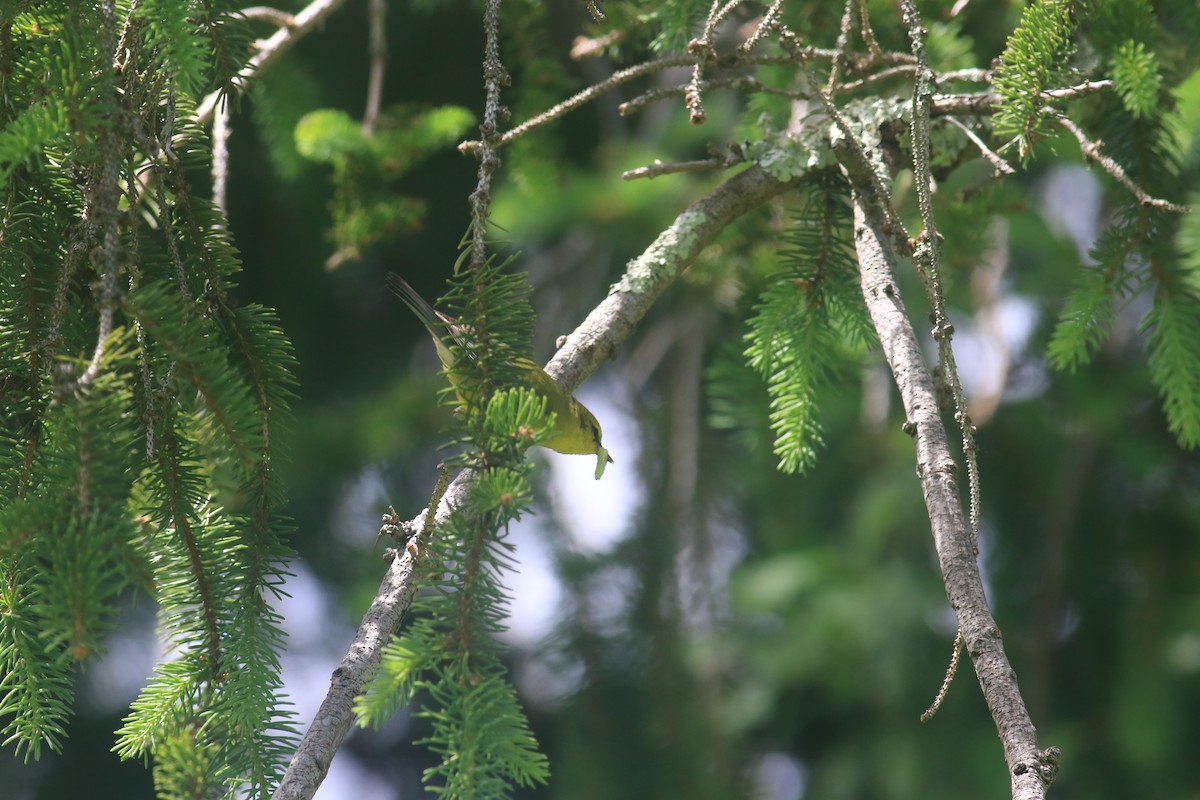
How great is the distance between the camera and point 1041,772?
0.90m

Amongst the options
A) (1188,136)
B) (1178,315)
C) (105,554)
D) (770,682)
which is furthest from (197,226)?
(770,682)

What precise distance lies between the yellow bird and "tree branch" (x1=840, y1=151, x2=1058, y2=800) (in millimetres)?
418

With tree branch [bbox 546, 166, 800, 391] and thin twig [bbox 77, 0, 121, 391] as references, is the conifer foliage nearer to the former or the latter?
thin twig [bbox 77, 0, 121, 391]

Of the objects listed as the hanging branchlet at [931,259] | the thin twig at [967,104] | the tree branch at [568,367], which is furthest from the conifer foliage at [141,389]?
the thin twig at [967,104]

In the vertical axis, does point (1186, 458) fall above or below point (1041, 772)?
above

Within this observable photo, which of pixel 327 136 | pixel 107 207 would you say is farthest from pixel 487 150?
pixel 327 136

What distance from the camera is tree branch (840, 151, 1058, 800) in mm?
924

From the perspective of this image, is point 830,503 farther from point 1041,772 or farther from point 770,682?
point 1041,772

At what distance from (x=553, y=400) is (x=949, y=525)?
52 centimetres

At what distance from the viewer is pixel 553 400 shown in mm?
1345

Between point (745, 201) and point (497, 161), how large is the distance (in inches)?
21.6

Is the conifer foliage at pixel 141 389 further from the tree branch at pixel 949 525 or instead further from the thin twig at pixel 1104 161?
the thin twig at pixel 1104 161

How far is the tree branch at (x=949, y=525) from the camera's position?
3.03 feet

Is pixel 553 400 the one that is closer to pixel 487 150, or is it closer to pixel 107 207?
pixel 487 150
